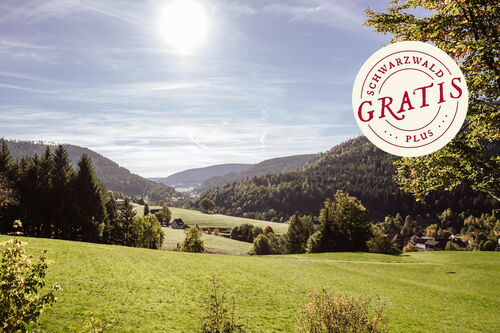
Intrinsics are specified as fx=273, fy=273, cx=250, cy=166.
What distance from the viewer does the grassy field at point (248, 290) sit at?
17156 mm

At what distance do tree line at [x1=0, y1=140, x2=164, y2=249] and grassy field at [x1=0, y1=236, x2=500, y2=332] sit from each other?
29.8 m

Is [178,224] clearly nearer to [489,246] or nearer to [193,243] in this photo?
[193,243]

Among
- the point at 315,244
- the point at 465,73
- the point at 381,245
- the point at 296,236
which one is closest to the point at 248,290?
the point at 465,73

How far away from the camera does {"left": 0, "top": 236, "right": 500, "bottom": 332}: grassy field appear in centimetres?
1716

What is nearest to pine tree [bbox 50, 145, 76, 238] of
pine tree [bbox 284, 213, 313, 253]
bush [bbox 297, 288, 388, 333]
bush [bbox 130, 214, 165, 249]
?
bush [bbox 130, 214, 165, 249]

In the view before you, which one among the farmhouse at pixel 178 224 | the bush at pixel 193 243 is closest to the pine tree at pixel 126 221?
the bush at pixel 193 243

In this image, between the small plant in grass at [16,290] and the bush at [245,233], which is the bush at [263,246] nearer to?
the bush at [245,233]

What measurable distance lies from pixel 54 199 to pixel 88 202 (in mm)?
6485

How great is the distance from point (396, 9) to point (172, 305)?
21896 mm

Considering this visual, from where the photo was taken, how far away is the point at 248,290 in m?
25.1

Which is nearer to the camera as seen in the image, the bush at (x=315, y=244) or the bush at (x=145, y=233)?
the bush at (x=315, y=244)

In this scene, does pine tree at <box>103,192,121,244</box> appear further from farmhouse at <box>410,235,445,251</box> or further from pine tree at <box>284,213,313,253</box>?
farmhouse at <box>410,235,445,251</box>

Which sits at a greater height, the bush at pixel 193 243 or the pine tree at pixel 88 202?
the pine tree at pixel 88 202

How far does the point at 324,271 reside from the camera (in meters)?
36.8
